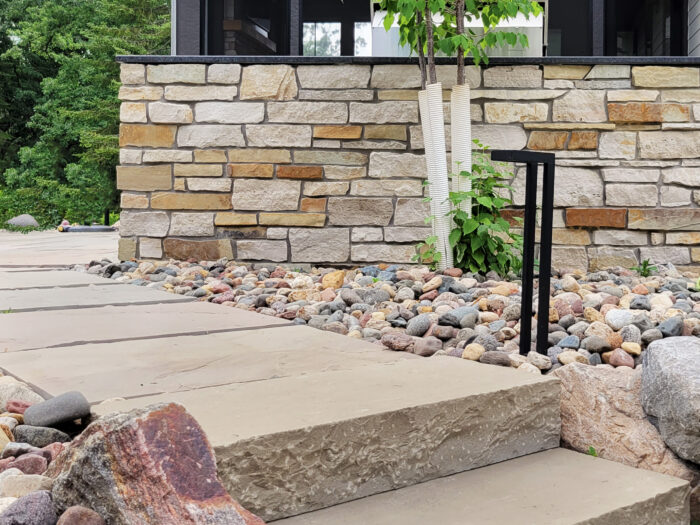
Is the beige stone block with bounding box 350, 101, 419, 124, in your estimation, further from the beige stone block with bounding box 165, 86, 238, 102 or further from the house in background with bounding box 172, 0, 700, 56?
the house in background with bounding box 172, 0, 700, 56

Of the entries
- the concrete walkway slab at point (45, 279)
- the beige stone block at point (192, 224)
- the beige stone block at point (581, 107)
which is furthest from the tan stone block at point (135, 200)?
the beige stone block at point (581, 107)

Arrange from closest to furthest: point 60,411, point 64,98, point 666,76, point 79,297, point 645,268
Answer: point 60,411 < point 79,297 < point 645,268 < point 666,76 < point 64,98

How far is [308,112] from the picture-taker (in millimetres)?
4301

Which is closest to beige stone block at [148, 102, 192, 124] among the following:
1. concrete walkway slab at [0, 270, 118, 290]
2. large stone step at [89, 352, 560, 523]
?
concrete walkway slab at [0, 270, 118, 290]

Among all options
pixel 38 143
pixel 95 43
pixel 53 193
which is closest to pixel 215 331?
pixel 95 43

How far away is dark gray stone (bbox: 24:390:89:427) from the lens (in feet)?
4.59

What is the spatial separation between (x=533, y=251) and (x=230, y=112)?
9.12 ft

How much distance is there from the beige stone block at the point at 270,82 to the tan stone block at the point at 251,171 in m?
0.41

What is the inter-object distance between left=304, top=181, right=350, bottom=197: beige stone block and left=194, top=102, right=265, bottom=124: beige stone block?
496 mm

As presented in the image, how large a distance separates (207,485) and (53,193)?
14.4m

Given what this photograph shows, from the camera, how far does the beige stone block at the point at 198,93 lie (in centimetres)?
434

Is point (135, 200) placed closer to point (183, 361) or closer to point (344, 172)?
point (344, 172)

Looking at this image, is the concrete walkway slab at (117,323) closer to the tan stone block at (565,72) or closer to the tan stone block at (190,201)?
the tan stone block at (190,201)

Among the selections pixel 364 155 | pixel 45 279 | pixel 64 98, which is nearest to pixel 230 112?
pixel 364 155
